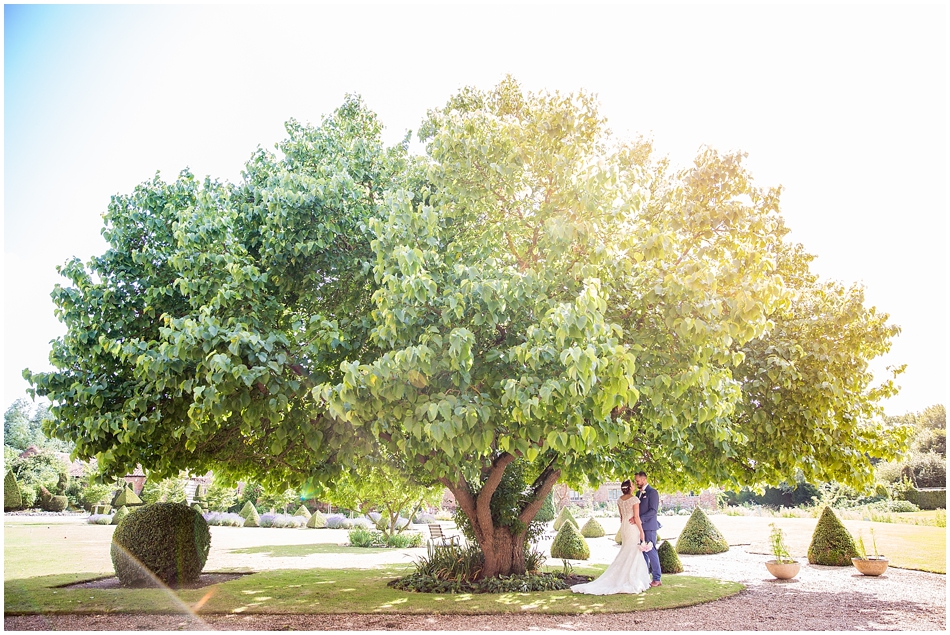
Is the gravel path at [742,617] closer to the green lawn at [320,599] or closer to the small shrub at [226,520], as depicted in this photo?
the green lawn at [320,599]

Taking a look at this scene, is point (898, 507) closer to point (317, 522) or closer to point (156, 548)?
point (317, 522)

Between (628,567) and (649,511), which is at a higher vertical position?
(649,511)

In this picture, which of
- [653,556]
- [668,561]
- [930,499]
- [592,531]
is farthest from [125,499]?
[930,499]

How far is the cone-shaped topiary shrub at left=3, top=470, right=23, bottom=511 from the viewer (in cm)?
3758

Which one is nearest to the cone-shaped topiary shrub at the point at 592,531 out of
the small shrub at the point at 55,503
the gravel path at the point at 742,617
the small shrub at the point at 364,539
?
the small shrub at the point at 364,539

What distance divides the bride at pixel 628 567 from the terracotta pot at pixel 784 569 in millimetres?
4356

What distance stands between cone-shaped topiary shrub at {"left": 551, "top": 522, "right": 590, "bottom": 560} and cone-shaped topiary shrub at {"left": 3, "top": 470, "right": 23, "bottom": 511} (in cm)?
3666

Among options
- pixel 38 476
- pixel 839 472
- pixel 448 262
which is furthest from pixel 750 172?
pixel 38 476

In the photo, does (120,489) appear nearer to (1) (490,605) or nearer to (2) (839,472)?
(1) (490,605)

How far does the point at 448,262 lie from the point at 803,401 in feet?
21.0

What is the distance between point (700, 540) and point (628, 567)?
992 cm

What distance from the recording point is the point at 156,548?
41.3 ft

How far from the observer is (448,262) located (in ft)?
30.9

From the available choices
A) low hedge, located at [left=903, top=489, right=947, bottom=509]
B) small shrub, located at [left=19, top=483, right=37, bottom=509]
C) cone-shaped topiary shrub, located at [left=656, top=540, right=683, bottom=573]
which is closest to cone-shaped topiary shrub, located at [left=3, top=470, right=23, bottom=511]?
small shrub, located at [left=19, top=483, right=37, bottom=509]
